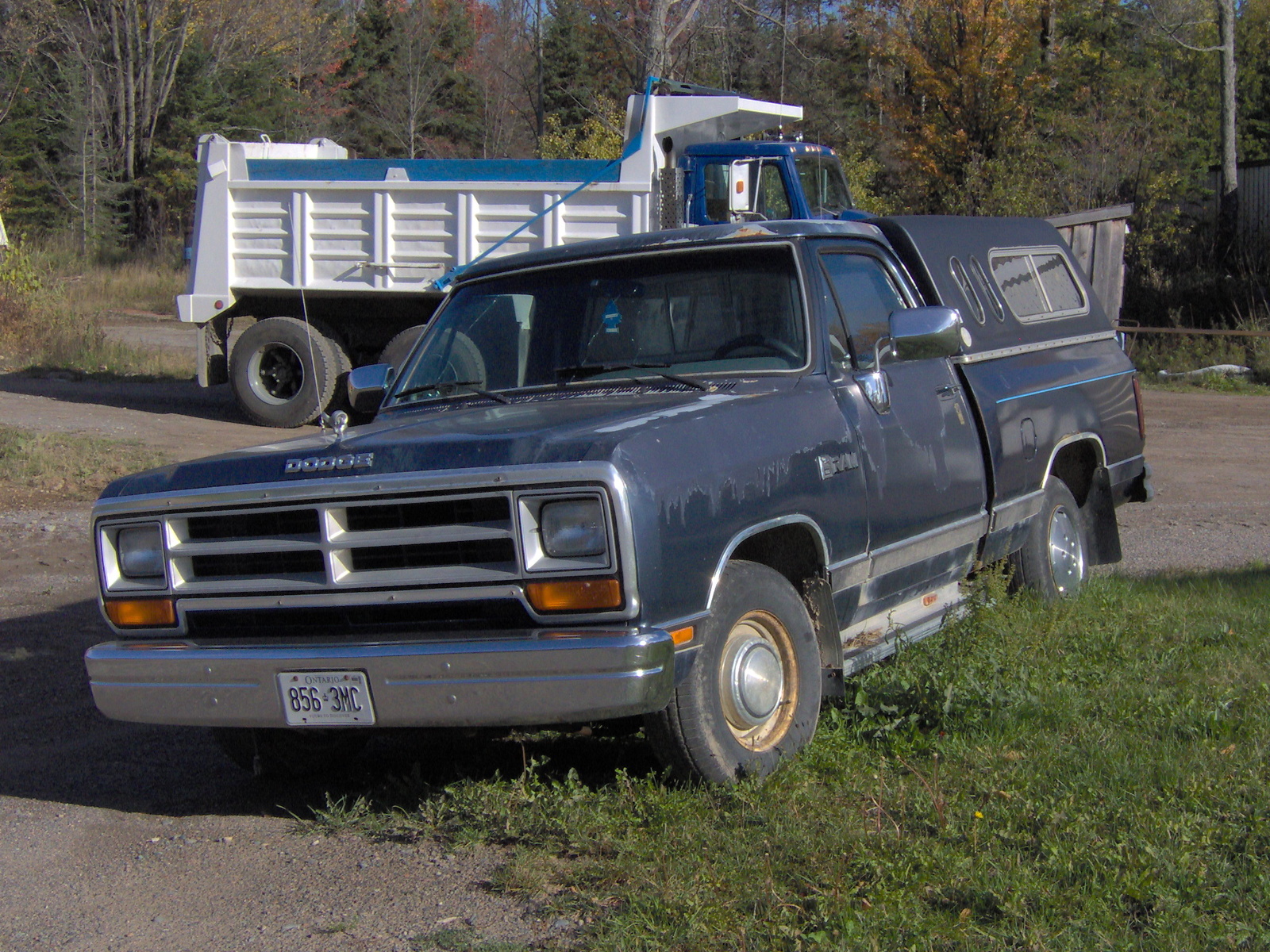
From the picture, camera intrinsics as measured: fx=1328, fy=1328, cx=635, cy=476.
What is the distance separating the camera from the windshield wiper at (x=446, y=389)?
523cm

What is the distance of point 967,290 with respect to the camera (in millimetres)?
6191

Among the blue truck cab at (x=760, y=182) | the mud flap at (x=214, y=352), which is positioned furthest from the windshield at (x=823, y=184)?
the mud flap at (x=214, y=352)

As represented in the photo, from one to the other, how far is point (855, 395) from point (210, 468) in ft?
7.60

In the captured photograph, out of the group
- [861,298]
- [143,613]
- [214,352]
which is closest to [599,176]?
[214,352]

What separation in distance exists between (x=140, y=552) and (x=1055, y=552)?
436 centimetres

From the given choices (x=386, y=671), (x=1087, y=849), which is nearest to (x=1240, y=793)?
(x=1087, y=849)

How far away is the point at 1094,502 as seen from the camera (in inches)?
279

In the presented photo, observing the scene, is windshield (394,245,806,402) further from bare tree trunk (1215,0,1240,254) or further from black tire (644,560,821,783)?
bare tree trunk (1215,0,1240,254)

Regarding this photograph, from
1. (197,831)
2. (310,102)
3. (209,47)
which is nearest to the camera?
(197,831)

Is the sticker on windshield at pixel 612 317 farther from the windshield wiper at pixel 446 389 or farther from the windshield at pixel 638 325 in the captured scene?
the windshield wiper at pixel 446 389

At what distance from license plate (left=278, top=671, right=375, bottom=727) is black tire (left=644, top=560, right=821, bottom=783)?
2.83ft

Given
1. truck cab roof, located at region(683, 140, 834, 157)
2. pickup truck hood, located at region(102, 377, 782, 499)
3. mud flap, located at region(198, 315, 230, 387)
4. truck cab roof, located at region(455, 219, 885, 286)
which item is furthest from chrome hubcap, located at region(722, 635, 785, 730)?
mud flap, located at region(198, 315, 230, 387)

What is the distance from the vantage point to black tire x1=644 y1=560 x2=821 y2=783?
4012 mm

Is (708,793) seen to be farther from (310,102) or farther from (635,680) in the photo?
(310,102)
